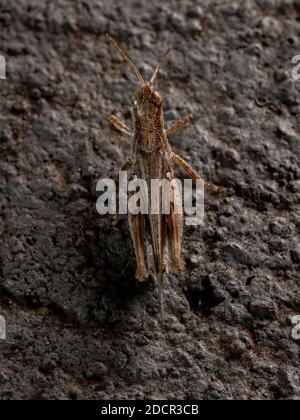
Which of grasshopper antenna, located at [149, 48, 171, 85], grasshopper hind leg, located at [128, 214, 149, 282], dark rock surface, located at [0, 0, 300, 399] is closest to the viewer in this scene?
dark rock surface, located at [0, 0, 300, 399]

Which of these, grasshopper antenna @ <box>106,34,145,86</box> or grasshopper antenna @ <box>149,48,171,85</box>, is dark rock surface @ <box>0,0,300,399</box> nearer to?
grasshopper antenna @ <box>149,48,171,85</box>

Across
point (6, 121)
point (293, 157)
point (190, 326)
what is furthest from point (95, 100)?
point (190, 326)

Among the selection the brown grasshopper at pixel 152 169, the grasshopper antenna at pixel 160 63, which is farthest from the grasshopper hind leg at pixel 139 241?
the grasshopper antenna at pixel 160 63

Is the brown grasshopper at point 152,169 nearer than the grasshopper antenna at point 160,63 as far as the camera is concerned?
Yes

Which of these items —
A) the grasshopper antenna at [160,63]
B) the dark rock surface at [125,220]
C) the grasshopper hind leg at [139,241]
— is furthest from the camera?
the grasshopper antenna at [160,63]

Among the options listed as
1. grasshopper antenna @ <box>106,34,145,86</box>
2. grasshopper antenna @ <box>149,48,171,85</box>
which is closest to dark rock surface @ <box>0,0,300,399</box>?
grasshopper antenna @ <box>149,48,171,85</box>

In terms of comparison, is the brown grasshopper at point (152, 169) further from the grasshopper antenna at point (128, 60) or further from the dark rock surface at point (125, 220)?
the dark rock surface at point (125, 220)

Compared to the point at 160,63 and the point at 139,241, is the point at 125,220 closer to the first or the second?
the point at 139,241

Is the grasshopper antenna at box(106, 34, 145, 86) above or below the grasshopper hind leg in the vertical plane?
above
